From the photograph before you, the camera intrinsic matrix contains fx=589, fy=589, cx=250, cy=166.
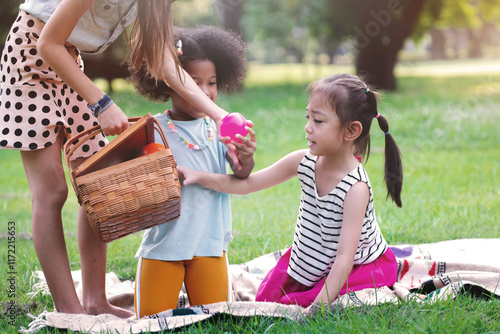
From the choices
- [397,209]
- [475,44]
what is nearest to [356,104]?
[397,209]

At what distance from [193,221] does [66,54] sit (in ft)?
2.93

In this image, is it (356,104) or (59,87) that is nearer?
(356,104)

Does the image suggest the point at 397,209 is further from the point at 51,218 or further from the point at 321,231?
the point at 51,218

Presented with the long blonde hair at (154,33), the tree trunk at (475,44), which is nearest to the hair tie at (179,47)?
the long blonde hair at (154,33)

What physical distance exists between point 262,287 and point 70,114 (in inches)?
49.5

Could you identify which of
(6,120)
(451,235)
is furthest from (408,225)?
(6,120)

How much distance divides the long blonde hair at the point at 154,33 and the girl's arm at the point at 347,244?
93 cm

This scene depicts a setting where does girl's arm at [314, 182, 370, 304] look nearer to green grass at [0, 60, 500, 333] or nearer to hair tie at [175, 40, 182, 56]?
green grass at [0, 60, 500, 333]

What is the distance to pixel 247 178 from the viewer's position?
2.76 meters

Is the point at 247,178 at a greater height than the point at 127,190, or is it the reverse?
the point at 127,190

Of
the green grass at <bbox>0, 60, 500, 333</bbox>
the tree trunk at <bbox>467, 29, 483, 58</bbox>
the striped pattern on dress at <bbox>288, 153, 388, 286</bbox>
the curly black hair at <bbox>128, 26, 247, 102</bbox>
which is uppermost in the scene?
the curly black hair at <bbox>128, 26, 247, 102</bbox>

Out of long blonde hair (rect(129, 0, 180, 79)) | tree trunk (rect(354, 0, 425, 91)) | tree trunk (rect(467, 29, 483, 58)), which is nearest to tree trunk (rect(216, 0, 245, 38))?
tree trunk (rect(354, 0, 425, 91))

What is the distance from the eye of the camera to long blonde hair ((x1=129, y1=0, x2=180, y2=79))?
2418 millimetres

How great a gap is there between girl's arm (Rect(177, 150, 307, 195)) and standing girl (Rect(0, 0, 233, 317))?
11.4 inches
